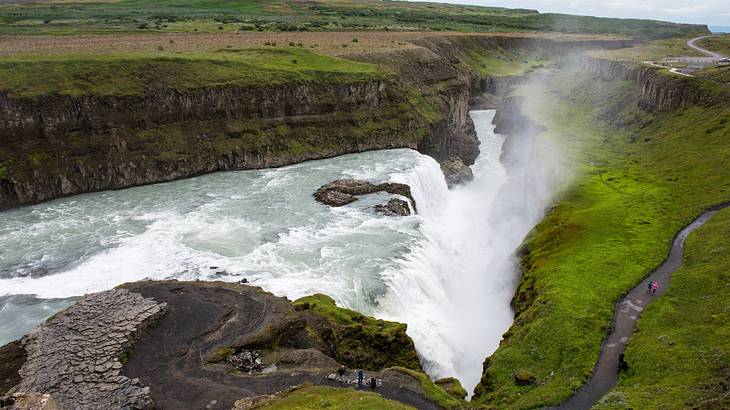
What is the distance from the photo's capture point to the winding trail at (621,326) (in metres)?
28.7

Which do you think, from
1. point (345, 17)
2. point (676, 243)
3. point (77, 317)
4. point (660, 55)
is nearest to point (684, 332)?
point (676, 243)

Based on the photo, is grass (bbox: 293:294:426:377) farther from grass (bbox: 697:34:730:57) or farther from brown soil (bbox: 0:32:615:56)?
grass (bbox: 697:34:730:57)

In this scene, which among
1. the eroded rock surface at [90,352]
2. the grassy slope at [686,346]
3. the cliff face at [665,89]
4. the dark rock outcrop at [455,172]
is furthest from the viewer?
the cliff face at [665,89]

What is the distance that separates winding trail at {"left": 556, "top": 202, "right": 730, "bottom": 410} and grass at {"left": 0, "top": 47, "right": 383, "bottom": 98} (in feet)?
161

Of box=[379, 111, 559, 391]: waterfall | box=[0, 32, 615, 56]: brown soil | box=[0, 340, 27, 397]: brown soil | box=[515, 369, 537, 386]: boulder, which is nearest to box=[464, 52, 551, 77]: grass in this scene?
box=[0, 32, 615, 56]: brown soil

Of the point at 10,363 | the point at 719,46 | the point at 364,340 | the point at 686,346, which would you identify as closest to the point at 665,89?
the point at 686,346

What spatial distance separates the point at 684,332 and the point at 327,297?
866 inches

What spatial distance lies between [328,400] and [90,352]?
481 inches

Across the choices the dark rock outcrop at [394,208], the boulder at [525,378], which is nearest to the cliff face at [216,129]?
the dark rock outcrop at [394,208]

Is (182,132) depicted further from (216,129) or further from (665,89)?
(665,89)

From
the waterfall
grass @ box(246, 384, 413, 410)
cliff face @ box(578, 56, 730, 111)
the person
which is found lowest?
the waterfall

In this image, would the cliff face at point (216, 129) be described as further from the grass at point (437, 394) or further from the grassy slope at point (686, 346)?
the grassy slope at point (686, 346)

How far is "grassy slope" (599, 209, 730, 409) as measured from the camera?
26.4 m

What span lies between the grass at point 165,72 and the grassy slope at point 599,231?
36965 mm
